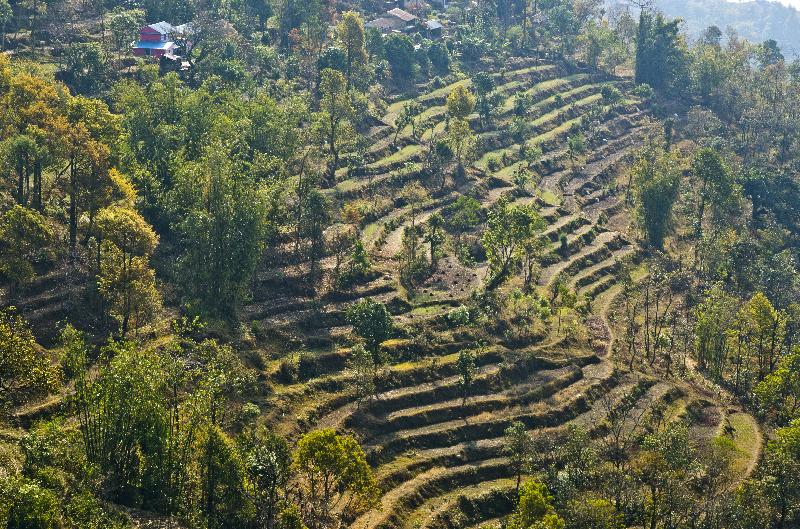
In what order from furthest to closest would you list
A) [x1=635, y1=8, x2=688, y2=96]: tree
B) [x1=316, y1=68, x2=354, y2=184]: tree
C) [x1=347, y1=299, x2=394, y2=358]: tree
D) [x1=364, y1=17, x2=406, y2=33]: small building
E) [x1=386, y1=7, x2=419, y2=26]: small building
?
[x1=635, y1=8, x2=688, y2=96]: tree, [x1=386, y1=7, x2=419, y2=26]: small building, [x1=364, y1=17, x2=406, y2=33]: small building, [x1=316, y1=68, x2=354, y2=184]: tree, [x1=347, y1=299, x2=394, y2=358]: tree

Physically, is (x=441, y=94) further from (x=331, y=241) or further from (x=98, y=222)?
(x=98, y=222)

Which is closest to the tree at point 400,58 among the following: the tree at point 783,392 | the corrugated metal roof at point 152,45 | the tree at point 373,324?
the corrugated metal roof at point 152,45

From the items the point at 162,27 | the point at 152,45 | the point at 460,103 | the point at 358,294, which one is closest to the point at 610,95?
the point at 460,103

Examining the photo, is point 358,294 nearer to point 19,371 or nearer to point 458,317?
point 458,317

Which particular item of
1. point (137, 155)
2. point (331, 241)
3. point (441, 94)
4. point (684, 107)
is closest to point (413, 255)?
point (331, 241)

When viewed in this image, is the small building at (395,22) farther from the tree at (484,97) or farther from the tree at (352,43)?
the tree at (484,97)

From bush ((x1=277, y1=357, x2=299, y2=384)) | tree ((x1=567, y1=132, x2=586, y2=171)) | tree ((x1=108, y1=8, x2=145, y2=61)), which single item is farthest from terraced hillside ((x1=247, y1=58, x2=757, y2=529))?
tree ((x1=108, y1=8, x2=145, y2=61))

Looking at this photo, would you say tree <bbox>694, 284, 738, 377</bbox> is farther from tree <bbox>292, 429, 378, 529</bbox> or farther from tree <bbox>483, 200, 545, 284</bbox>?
tree <bbox>292, 429, 378, 529</bbox>
